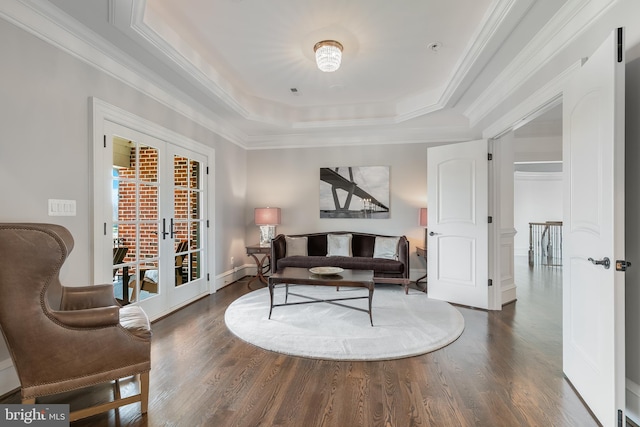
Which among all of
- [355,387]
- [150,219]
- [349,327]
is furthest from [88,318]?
[349,327]

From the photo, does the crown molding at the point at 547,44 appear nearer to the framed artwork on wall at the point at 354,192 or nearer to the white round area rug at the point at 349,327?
the framed artwork on wall at the point at 354,192

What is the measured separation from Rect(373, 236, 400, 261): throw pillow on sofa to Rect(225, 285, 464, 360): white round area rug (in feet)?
2.55

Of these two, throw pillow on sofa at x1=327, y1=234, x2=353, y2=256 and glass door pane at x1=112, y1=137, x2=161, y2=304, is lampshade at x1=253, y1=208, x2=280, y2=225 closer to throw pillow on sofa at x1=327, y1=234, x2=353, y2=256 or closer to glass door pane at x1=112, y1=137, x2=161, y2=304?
throw pillow on sofa at x1=327, y1=234, x2=353, y2=256

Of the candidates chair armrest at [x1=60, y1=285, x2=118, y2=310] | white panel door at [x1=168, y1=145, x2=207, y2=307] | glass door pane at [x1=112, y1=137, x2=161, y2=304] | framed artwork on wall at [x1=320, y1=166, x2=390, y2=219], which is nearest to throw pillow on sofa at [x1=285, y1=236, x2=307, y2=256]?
framed artwork on wall at [x1=320, y1=166, x2=390, y2=219]

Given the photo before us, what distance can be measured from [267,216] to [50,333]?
3.81 meters

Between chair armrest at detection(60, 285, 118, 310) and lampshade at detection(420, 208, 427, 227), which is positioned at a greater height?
lampshade at detection(420, 208, 427, 227)

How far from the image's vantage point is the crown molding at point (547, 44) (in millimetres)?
2004

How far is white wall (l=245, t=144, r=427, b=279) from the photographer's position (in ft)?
17.3

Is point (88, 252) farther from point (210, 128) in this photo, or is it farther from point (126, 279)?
point (210, 128)

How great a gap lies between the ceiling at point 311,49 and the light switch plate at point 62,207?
1310 millimetres

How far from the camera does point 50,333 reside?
5.19ft

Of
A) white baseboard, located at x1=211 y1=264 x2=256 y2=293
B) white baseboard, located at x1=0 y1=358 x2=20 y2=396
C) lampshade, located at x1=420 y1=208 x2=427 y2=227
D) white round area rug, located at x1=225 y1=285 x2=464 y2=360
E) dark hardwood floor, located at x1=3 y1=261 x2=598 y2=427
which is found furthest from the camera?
lampshade, located at x1=420 y1=208 x2=427 y2=227

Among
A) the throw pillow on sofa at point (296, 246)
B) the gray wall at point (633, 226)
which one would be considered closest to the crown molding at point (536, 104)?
the gray wall at point (633, 226)

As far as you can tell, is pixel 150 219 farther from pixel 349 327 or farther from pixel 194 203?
pixel 349 327
